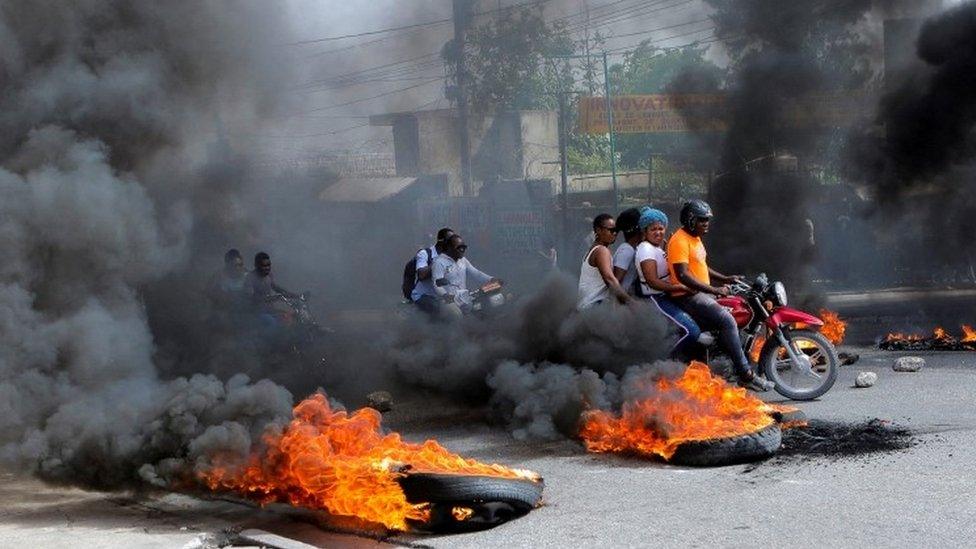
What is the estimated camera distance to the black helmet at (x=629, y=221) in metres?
9.61

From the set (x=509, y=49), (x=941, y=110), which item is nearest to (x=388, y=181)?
(x=509, y=49)

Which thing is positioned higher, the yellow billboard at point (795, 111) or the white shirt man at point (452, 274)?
the yellow billboard at point (795, 111)

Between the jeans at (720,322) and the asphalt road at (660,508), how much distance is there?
1385mm

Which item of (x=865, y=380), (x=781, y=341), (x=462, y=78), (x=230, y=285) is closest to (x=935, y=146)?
(x=865, y=380)

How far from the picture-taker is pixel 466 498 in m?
5.94

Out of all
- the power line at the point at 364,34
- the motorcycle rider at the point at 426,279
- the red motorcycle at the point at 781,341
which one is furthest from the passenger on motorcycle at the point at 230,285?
the red motorcycle at the point at 781,341

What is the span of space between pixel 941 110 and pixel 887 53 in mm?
2915

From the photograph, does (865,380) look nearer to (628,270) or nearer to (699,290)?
(699,290)

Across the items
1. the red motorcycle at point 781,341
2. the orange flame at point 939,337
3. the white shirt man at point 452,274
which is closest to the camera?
the red motorcycle at point 781,341

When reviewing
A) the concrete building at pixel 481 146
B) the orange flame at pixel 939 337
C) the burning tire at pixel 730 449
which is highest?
the concrete building at pixel 481 146

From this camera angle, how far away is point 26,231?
7.37 metres

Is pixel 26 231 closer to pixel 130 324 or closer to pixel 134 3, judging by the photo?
pixel 130 324

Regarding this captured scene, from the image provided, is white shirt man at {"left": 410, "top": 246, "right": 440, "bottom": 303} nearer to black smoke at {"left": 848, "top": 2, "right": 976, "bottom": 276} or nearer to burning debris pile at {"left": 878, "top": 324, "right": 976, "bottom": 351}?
burning debris pile at {"left": 878, "top": 324, "right": 976, "bottom": 351}

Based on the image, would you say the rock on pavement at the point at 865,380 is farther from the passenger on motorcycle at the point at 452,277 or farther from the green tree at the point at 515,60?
the green tree at the point at 515,60
